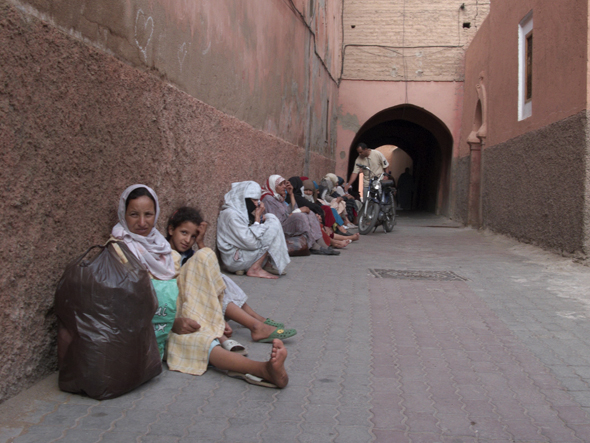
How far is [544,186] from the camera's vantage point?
26.7ft

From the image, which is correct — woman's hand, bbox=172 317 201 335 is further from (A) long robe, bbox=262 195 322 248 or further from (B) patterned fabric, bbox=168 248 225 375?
(A) long robe, bbox=262 195 322 248

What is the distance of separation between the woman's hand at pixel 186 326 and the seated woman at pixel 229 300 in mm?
242

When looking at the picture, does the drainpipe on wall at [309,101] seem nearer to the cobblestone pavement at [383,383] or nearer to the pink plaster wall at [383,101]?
the pink plaster wall at [383,101]

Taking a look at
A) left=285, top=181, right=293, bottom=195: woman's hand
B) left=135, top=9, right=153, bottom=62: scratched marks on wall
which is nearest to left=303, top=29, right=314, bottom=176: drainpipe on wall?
left=285, top=181, right=293, bottom=195: woman's hand

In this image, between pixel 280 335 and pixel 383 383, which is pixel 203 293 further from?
pixel 383 383

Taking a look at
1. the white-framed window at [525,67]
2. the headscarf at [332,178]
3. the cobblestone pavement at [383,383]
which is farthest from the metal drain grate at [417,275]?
the headscarf at [332,178]

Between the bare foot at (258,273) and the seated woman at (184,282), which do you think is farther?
the bare foot at (258,273)

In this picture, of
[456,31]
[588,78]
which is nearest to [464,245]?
[588,78]

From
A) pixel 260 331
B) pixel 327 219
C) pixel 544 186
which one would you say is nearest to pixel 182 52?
pixel 260 331

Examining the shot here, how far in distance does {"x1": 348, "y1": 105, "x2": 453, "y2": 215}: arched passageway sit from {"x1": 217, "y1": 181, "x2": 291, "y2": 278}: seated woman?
39.9 ft

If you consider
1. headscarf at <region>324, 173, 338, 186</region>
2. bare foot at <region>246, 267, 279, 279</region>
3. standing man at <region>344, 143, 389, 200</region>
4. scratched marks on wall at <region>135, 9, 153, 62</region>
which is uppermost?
scratched marks on wall at <region>135, 9, 153, 62</region>

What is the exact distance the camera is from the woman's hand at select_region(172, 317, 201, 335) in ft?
10.3

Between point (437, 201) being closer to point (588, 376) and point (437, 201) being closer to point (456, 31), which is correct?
point (456, 31)

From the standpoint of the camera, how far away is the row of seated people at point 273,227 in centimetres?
601
